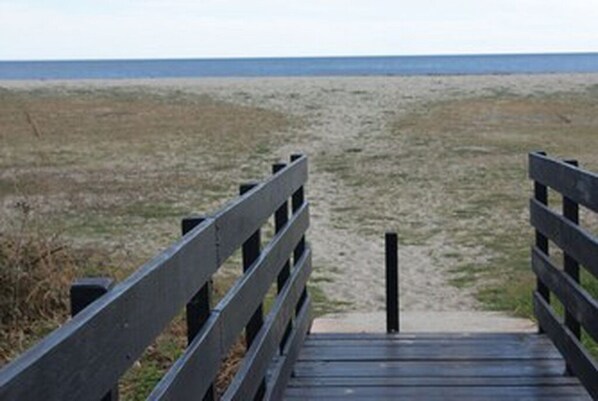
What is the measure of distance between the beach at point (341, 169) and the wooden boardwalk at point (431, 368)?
2325mm

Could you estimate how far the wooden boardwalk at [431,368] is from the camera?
5332mm

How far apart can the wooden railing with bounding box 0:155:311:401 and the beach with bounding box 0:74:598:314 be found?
4.10 m

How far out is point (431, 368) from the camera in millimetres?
5883

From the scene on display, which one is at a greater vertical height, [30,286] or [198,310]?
[198,310]

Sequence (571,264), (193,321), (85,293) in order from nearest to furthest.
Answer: (85,293) < (193,321) < (571,264)

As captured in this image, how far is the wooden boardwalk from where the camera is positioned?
17.5ft

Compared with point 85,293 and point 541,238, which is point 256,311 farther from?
point 541,238

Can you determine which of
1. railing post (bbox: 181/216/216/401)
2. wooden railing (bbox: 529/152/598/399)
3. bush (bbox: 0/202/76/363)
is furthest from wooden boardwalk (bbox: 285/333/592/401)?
railing post (bbox: 181/216/216/401)

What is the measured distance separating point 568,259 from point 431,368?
3.32 ft

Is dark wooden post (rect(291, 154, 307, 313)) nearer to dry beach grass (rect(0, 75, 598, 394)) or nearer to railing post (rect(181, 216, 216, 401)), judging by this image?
dry beach grass (rect(0, 75, 598, 394))

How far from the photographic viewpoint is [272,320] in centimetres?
462

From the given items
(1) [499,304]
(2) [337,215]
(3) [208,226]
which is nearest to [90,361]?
(3) [208,226]

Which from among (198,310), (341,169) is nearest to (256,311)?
(198,310)

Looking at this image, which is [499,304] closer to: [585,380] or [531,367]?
[531,367]
